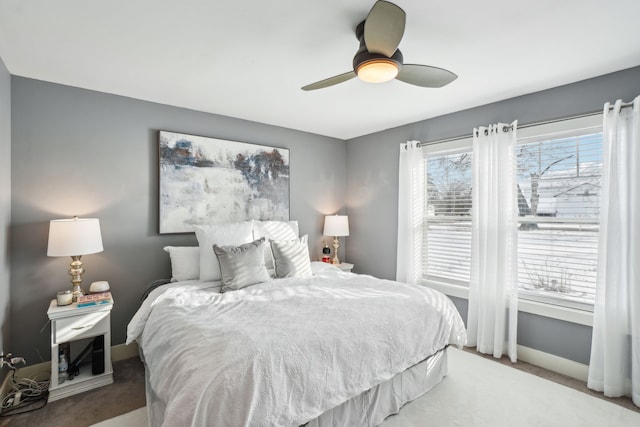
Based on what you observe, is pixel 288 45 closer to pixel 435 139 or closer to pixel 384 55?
pixel 384 55

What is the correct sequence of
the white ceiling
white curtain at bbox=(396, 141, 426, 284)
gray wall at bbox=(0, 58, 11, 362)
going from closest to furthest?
the white ceiling → gray wall at bbox=(0, 58, 11, 362) → white curtain at bbox=(396, 141, 426, 284)

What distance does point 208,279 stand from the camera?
2902 millimetres

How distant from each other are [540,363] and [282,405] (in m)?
2.71

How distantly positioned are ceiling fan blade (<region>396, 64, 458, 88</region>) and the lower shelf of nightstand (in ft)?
10.7

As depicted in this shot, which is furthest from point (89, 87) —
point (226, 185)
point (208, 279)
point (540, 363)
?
point (540, 363)

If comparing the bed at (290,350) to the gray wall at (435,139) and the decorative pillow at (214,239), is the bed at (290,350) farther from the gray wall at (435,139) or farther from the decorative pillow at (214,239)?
the gray wall at (435,139)

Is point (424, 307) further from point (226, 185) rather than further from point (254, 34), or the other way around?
point (226, 185)

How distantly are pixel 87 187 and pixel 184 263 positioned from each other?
1.10m

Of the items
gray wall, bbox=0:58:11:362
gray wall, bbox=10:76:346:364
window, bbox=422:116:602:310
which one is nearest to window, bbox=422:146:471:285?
window, bbox=422:116:602:310

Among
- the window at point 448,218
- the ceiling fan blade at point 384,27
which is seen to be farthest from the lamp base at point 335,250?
the ceiling fan blade at point 384,27

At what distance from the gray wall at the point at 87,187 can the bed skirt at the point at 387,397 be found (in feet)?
7.51

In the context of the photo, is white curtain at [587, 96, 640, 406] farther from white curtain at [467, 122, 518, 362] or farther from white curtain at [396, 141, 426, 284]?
white curtain at [396, 141, 426, 284]

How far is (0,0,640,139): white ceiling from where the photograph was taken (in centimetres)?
175

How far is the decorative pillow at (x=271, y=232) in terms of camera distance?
3.31 metres
